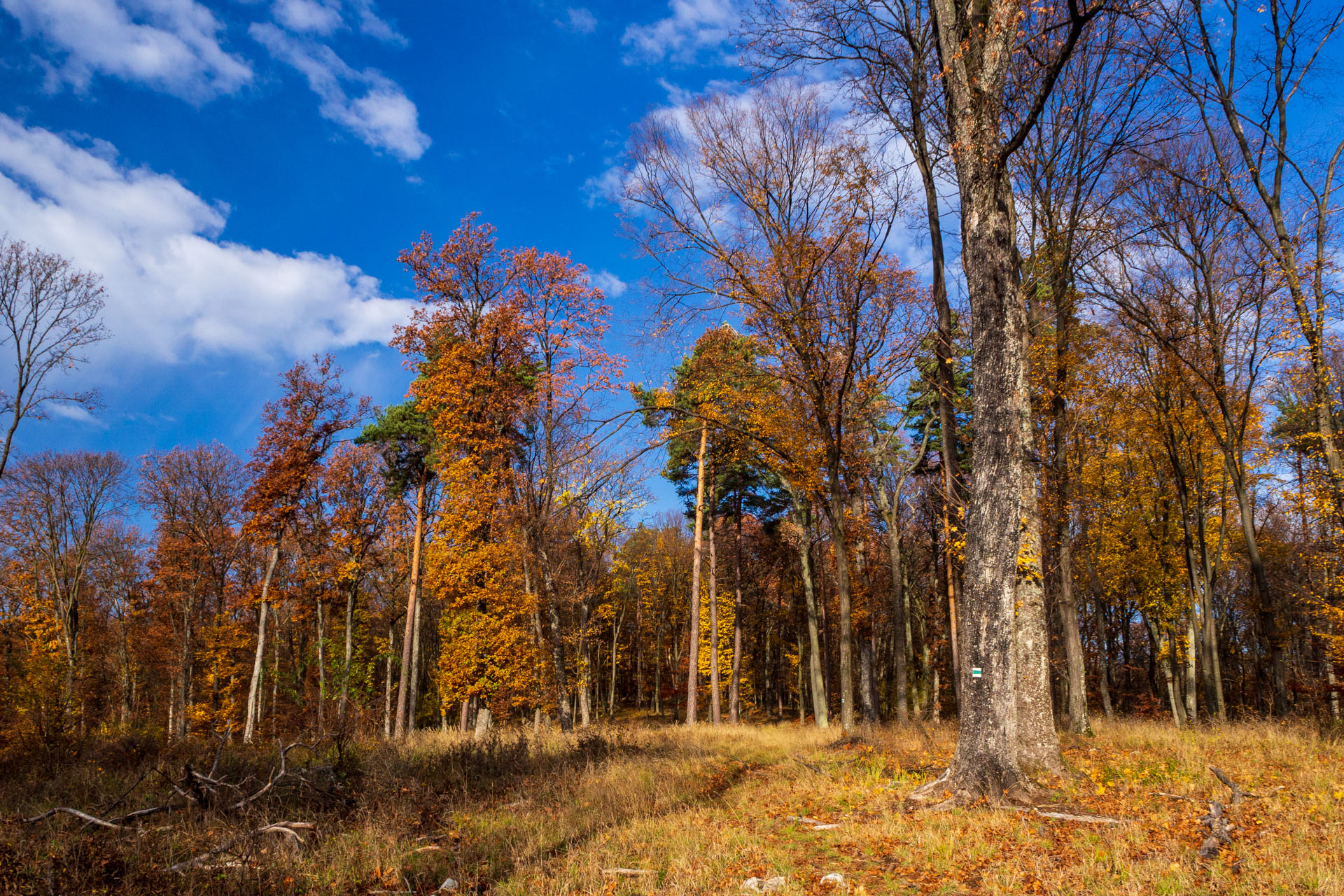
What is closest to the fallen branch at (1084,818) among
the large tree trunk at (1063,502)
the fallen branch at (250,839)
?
the fallen branch at (250,839)

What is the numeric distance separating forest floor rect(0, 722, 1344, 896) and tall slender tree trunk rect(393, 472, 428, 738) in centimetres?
1107

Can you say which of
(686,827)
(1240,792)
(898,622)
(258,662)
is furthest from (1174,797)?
(258,662)

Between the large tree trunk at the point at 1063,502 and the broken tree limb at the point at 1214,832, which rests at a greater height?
the large tree trunk at the point at 1063,502

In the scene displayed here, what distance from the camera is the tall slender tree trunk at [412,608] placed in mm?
21203

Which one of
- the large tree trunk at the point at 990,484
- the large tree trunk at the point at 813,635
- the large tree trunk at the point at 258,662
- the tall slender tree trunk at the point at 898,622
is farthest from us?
the large tree trunk at the point at 813,635

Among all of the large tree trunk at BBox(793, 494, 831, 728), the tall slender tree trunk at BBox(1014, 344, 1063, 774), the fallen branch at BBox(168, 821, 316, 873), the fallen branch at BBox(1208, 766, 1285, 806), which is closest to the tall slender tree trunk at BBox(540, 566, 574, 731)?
the large tree trunk at BBox(793, 494, 831, 728)

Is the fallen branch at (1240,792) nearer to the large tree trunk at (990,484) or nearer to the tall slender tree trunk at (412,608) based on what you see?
the large tree trunk at (990,484)

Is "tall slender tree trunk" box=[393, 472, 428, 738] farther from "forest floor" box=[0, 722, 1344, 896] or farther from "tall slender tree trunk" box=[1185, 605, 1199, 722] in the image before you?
"tall slender tree trunk" box=[1185, 605, 1199, 722]

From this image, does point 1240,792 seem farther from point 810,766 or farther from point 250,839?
point 250,839

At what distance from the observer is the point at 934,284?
38.9ft

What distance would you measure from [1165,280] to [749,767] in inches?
615

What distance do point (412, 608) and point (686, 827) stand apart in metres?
17.8

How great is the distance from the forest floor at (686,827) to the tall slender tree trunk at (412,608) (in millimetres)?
11072

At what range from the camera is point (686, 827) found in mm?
6387
